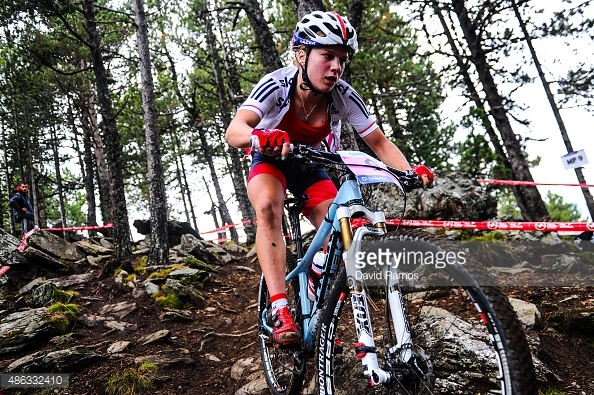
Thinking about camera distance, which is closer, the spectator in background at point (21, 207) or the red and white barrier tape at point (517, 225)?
the red and white barrier tape at point (517, 225)

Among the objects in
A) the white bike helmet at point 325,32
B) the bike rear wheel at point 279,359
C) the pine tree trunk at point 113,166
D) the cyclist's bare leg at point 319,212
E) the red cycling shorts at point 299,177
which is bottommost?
the bike rear wheel at point 279,359

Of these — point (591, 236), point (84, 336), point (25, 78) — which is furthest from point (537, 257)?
point (25, 78)

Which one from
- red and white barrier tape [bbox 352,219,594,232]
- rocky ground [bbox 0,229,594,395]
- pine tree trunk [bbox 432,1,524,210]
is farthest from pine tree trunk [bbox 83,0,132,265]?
pine tree trunk [bbox 432,1,524,210]

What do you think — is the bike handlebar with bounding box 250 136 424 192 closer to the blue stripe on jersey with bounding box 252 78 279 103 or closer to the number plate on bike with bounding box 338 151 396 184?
the number plate on bike with bounding box 338 151 396 184

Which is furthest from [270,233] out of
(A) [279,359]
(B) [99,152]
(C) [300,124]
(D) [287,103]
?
(B) [99,152]

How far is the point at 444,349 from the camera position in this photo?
288 centimetres

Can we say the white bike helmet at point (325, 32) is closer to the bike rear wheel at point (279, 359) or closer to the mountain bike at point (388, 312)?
the mountain bike at point (388, 312)

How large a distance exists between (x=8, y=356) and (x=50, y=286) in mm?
2424

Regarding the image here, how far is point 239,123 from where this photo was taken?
2871mm

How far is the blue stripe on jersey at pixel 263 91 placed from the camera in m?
3.06

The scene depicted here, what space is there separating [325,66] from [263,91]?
0.53 metres

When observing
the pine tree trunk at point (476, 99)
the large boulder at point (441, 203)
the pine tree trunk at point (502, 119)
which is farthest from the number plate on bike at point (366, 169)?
the pine tree trunk at point (476, 99)

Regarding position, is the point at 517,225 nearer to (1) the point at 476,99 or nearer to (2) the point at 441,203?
(2) the point at 441,203

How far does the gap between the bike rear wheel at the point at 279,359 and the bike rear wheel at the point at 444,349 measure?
383mm
